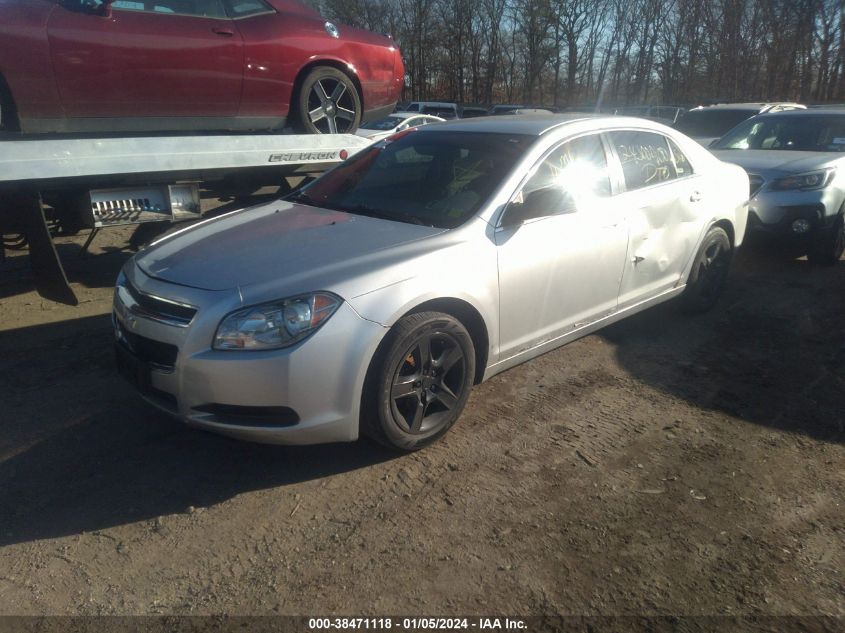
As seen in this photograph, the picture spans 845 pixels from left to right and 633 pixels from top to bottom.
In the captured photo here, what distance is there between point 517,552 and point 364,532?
639 millimetres

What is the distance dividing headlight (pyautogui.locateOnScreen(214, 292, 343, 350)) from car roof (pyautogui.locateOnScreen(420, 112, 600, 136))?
2.00 metres

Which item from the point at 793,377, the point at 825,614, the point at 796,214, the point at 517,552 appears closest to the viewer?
the point at 825,614

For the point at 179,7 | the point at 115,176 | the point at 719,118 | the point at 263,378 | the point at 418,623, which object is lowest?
the point at 418,623

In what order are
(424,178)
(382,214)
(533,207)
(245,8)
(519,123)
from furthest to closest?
(245,8)
(519,123)
(424,178)
(382,214)
(533,207)

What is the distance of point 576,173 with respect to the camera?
430cm

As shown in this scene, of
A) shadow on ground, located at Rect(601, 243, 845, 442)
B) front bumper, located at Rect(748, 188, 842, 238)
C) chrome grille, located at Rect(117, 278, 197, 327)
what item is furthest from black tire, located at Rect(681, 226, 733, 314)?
chrome grille, located at Rect(117, 278, 197, 327)

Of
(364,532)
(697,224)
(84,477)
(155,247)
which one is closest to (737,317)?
(697,224)

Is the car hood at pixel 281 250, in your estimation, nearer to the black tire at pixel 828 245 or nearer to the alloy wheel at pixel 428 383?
the alloy wheel at pixel 428 383

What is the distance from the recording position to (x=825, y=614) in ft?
8.20

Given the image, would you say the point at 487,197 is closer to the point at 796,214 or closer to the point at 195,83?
the point at 195,83

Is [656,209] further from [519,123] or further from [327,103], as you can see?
[327,103]

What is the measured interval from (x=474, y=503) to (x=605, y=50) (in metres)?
50.0

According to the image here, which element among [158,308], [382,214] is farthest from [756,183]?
[158,308]

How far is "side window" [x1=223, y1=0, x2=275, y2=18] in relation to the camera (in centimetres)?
586
